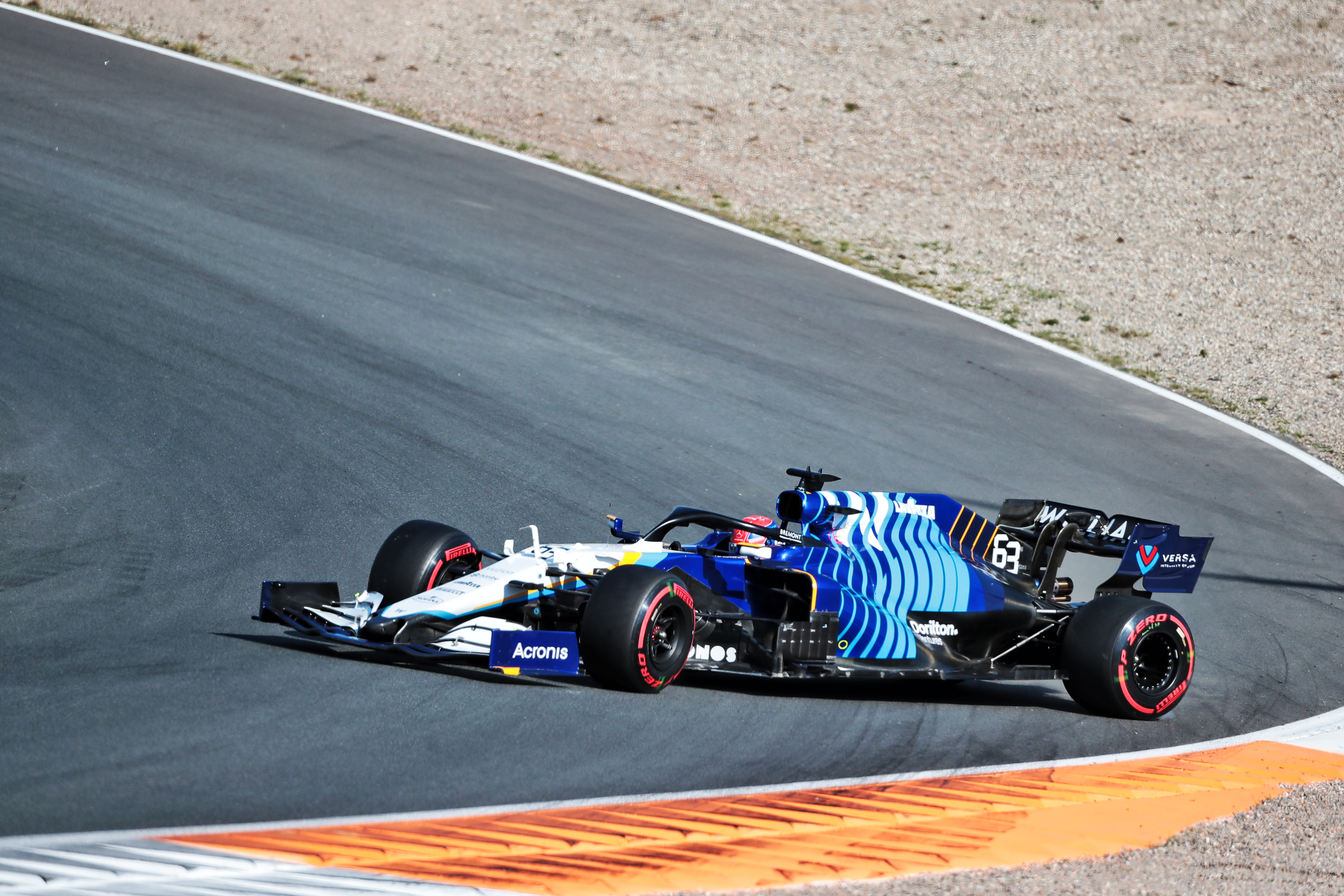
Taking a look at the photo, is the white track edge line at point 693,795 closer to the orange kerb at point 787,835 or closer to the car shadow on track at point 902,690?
the orange kerb at point 787,835

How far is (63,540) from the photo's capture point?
31.2 feet

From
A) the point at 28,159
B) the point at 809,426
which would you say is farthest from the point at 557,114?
the point at 809,426

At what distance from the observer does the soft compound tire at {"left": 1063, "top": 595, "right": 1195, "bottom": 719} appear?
8672mm

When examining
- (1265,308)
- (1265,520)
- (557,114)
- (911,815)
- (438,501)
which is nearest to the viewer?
(911,815)

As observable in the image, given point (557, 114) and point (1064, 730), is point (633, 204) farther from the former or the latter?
point (1064, 730)

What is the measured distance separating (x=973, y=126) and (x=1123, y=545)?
16.1m

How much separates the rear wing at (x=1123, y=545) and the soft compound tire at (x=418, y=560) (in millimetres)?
3703

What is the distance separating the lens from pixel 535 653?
287 inches

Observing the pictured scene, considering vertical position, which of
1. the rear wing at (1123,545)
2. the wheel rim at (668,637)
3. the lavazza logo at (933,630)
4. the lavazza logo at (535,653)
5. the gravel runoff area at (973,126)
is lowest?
the lavazza logo at (535,653)

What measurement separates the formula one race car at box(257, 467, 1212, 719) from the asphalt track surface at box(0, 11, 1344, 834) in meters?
0.25

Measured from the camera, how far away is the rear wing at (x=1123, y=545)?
9.40m

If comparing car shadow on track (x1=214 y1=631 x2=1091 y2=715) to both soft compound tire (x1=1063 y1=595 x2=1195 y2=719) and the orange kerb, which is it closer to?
soft compound tire (x1=1063 y1=595 x2=1195 y2=719)

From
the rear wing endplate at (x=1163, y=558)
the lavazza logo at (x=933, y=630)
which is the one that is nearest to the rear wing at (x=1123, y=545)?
the rear wing endplate at (x=1163, y=558)

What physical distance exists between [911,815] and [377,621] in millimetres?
2941
